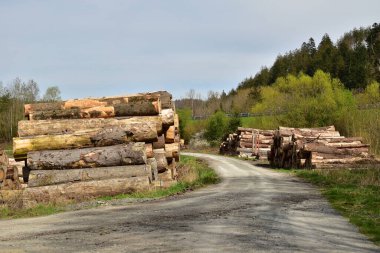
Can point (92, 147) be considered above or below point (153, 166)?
above

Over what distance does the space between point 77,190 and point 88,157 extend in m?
1.25

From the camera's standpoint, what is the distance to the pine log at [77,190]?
1197cm

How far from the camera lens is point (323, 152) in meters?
24.8

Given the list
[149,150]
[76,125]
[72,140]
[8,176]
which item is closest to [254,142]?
[149,150]

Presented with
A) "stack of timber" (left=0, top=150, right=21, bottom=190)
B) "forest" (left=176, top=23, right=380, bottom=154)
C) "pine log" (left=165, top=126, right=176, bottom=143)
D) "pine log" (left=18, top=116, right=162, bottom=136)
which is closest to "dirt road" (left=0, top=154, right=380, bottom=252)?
"pine log" (left=18, top=116, right=162, bottom=136)

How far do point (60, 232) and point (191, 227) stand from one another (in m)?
2.20

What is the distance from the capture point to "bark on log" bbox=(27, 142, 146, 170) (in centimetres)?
1284

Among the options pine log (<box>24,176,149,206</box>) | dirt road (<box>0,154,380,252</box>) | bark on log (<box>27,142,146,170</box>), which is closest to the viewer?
dirt road (<box>0,154,380,252</box>)

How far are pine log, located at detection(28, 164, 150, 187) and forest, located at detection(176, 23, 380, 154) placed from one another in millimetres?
22888

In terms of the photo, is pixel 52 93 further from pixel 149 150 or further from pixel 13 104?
pixel 149 150

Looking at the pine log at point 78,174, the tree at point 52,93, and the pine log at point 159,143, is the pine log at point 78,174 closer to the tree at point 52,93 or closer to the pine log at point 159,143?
the pine log at point 159,143

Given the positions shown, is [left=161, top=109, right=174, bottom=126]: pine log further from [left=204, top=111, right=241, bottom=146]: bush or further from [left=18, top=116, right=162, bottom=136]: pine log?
[left=204, top=111, right=241, bottom=146]: bush

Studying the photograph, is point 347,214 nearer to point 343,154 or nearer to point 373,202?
point 373,202

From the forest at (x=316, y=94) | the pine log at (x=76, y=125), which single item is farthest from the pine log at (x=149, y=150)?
the forest at (x=316, y=94)
